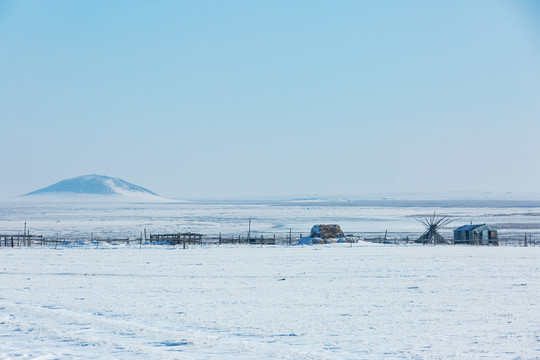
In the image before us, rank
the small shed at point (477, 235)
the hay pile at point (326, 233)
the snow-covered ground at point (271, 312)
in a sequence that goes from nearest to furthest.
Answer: the snow-covered ground at point (271, 312) < the small shed at point (477, 235) < the hay pile at point (326, 233)

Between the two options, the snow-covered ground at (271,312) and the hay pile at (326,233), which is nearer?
the snow-covered ground at (271,312)

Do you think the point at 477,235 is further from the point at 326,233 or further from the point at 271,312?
the point at 271,312

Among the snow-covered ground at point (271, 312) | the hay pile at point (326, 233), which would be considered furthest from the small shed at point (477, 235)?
the snow-covered ground at point (271, 312)

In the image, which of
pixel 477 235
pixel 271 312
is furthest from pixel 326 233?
pixel 271 312

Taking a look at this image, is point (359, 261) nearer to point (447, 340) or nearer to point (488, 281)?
point (488, 281)

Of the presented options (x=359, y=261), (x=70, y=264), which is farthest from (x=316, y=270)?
(x=70, y=264)

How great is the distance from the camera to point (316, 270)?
21.8 meters

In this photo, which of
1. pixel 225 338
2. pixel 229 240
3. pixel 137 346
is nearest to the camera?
pixel 137 346

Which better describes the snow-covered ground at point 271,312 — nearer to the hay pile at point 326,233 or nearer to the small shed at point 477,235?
the small shed at point 477,235

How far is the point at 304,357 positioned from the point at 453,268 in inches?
585

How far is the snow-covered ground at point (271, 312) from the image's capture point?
9039 mm

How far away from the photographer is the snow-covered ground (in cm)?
904

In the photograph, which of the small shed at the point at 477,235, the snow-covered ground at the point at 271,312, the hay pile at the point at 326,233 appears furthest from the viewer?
the hay pile at the point at 326,233

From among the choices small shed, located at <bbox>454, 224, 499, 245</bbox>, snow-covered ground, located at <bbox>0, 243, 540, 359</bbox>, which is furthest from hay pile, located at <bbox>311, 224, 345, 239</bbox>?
snow-covered ground, located at <bbox>0, 243, 540, 359</bbox>
